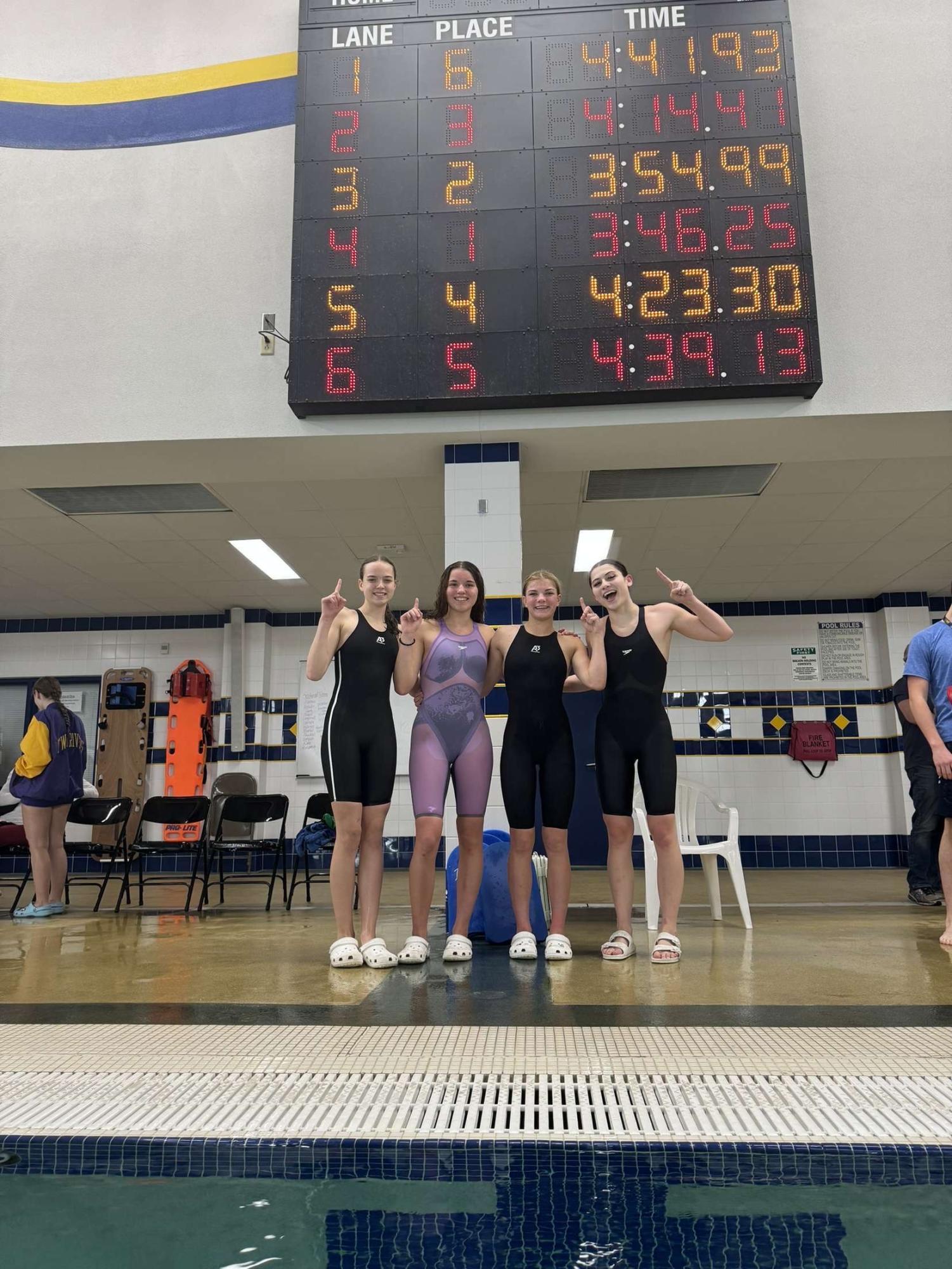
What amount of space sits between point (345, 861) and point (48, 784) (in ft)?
10.1

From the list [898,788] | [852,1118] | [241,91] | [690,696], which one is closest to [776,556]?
[690,696]

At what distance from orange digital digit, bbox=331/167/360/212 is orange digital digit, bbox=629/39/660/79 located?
5.00 ft

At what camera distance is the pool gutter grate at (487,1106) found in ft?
5.19

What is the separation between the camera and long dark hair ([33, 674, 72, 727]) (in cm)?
551

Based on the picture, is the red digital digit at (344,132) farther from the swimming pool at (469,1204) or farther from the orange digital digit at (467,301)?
the swimming pool at (469,1204)

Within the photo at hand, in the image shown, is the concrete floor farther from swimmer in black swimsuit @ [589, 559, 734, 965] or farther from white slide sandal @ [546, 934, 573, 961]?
swimmer in black swimsuit @ [589, 559, 734, 965]

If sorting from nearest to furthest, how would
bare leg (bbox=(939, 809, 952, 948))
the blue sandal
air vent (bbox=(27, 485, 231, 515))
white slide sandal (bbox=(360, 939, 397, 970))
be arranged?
1. white slide sandal (bbox=(360, 939, 397, 970))
2. bare leg (bbox=(939, 809, 952, 948))
3. the blue sandal
4. air vent (bbox=(27, 485, 231, 515))

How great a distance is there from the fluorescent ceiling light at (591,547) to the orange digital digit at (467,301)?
2999 mm

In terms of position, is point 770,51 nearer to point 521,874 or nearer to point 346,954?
point 521,874

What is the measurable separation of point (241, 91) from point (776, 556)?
18.3ft

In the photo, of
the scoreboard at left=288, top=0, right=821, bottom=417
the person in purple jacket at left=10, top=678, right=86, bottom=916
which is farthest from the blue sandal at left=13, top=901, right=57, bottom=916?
the scoreboard at left=288, top=0, right=821, bottom=417

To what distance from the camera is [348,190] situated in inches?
175

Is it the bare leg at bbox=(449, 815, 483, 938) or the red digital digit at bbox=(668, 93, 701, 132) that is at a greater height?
the red digital digit at bbox=(668, 93, 701, 132)

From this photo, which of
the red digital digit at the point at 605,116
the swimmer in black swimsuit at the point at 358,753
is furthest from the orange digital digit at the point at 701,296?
the swimmer in black swimsuit at the point at 358,753
